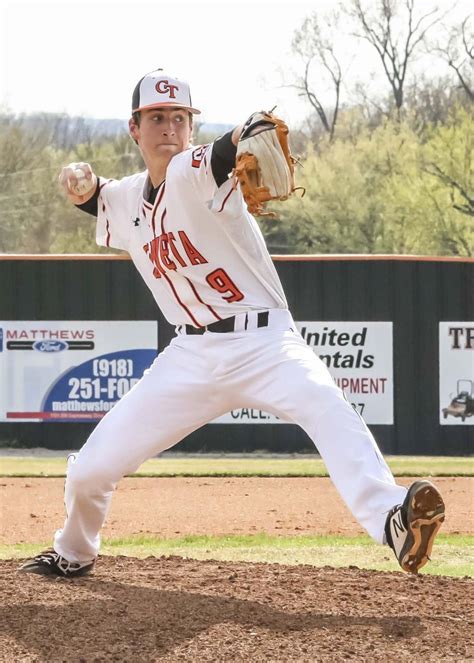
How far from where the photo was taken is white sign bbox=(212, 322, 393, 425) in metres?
13.0

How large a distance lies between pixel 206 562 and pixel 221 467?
6.09 metres

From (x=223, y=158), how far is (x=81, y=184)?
113 cm

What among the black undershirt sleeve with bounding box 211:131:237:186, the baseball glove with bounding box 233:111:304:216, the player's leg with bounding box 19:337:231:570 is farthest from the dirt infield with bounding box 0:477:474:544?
the baseball glove with bounding box 233:111:304:216

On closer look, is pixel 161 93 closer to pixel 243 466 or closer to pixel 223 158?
pixel 223 158

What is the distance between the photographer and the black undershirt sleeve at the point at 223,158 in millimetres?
3998

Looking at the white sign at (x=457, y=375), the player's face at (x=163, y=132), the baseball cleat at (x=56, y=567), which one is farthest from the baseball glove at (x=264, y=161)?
the white sign at (x=457, y=375)

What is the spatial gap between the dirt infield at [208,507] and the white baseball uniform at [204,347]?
9.02ft

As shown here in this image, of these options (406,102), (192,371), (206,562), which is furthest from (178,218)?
(406,102)

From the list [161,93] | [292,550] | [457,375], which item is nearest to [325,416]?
[161,93]

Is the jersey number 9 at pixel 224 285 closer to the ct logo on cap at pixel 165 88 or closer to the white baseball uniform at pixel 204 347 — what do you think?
the white baseball uniform at pixel 204 347

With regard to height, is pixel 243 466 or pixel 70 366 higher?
pixel 70 366

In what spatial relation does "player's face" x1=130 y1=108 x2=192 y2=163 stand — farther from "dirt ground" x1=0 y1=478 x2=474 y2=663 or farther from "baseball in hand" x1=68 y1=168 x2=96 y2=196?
"dirt ground" x1=0 y1=478 x2=474 y2=663

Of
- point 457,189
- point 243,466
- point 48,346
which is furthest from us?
point 457,189

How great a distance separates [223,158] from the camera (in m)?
4.04
